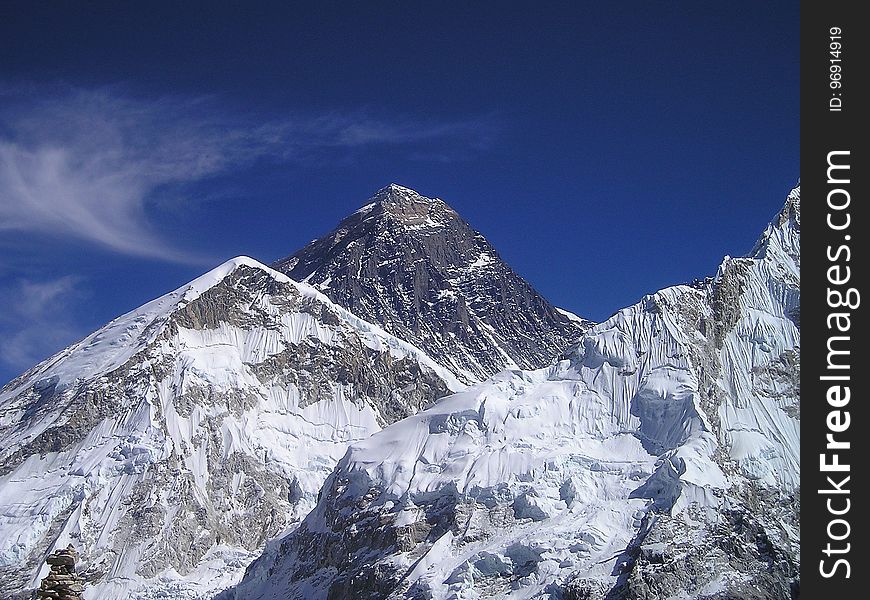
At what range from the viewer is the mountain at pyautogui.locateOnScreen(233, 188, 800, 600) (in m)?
142

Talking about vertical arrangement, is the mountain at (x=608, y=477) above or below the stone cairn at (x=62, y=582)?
above

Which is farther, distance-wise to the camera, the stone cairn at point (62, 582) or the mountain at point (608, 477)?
the mountain at point (608, 477)

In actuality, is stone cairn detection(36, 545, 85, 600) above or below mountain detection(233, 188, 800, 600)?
below

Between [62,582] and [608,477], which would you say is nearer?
[62,582]

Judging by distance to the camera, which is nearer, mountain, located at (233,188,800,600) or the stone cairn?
the stone cairn

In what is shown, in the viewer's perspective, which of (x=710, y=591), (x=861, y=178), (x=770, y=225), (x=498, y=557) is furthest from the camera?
(x=770, y=225)

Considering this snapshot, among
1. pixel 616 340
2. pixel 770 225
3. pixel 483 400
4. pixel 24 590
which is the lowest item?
pixel 24 590

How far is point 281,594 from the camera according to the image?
575 ft

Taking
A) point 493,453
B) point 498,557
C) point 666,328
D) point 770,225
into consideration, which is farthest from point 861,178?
point 770,225

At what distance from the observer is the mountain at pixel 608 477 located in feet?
465

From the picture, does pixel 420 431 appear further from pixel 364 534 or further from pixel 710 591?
pixel 710 591

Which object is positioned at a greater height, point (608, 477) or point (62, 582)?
point (608, 477)

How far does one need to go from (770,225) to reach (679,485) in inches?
2309

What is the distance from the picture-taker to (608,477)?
162m
